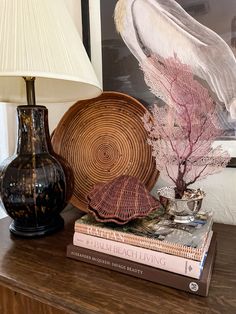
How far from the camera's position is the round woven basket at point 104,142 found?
30.4 inches

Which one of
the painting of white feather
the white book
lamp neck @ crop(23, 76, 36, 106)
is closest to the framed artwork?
the painting of white feather

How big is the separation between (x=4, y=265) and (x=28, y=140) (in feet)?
0.96

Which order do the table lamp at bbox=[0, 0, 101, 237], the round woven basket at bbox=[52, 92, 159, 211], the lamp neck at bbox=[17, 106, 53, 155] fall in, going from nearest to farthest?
the table lamp at bbox=[0, 0, 101, 237] → the lamp neck at bbox=[17, 106, 53, 155] → the round woven basket at bbox=[52, 92, 159, 211]

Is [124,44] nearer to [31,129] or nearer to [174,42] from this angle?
[174,42]

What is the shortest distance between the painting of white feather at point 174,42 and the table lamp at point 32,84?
158mm

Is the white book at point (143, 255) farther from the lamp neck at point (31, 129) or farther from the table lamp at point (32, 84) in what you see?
the lamp neck at point (31, 129)

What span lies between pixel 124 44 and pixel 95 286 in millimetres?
662

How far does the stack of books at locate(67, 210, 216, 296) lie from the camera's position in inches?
17.8

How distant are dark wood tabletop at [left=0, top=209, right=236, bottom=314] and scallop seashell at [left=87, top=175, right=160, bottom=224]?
11 cm

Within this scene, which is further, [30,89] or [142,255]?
[30,89]

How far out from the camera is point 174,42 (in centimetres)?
73

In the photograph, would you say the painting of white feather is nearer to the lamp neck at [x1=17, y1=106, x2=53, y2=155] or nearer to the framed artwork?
the framed artwork

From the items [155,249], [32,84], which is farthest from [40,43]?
[155,249]

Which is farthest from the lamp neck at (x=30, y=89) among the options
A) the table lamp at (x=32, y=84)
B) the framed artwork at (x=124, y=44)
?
the framed artwork at (x=124, y=44)
